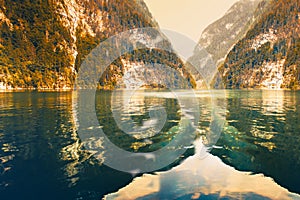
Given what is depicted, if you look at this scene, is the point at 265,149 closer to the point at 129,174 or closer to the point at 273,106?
the point at 129,174

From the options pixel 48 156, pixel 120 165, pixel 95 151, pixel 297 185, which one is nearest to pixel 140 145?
Result: pixel 95 151

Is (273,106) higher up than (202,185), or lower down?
higher up

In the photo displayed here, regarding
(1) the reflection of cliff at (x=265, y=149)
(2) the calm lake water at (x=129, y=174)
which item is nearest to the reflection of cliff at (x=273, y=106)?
(1) the reflection of cliff at (x=265, y=149)

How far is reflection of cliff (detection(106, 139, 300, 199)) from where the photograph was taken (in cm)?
1267

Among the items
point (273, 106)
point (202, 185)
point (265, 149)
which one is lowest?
point (202, 185)

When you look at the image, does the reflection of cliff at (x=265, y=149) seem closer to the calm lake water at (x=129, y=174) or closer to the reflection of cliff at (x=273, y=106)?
the calm lake water at (x=129, y=174)

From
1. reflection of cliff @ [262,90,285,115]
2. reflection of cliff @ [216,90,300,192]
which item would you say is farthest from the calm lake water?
reflection of cliff @ [262,90,285,115]

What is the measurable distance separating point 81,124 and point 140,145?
1385 centimetres

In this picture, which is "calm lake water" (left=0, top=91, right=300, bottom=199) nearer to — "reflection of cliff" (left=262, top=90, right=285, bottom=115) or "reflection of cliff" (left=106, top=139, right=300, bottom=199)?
"reflection of cliff" (left=106, top=139, right=300, bottom=199)

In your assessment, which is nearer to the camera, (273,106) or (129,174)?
(129,174)

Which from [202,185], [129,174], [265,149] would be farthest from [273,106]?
[129,174]

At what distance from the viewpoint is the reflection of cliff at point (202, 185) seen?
12672 millimetres

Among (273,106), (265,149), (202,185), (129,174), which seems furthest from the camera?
(273,106)

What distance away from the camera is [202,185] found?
13992 mm
